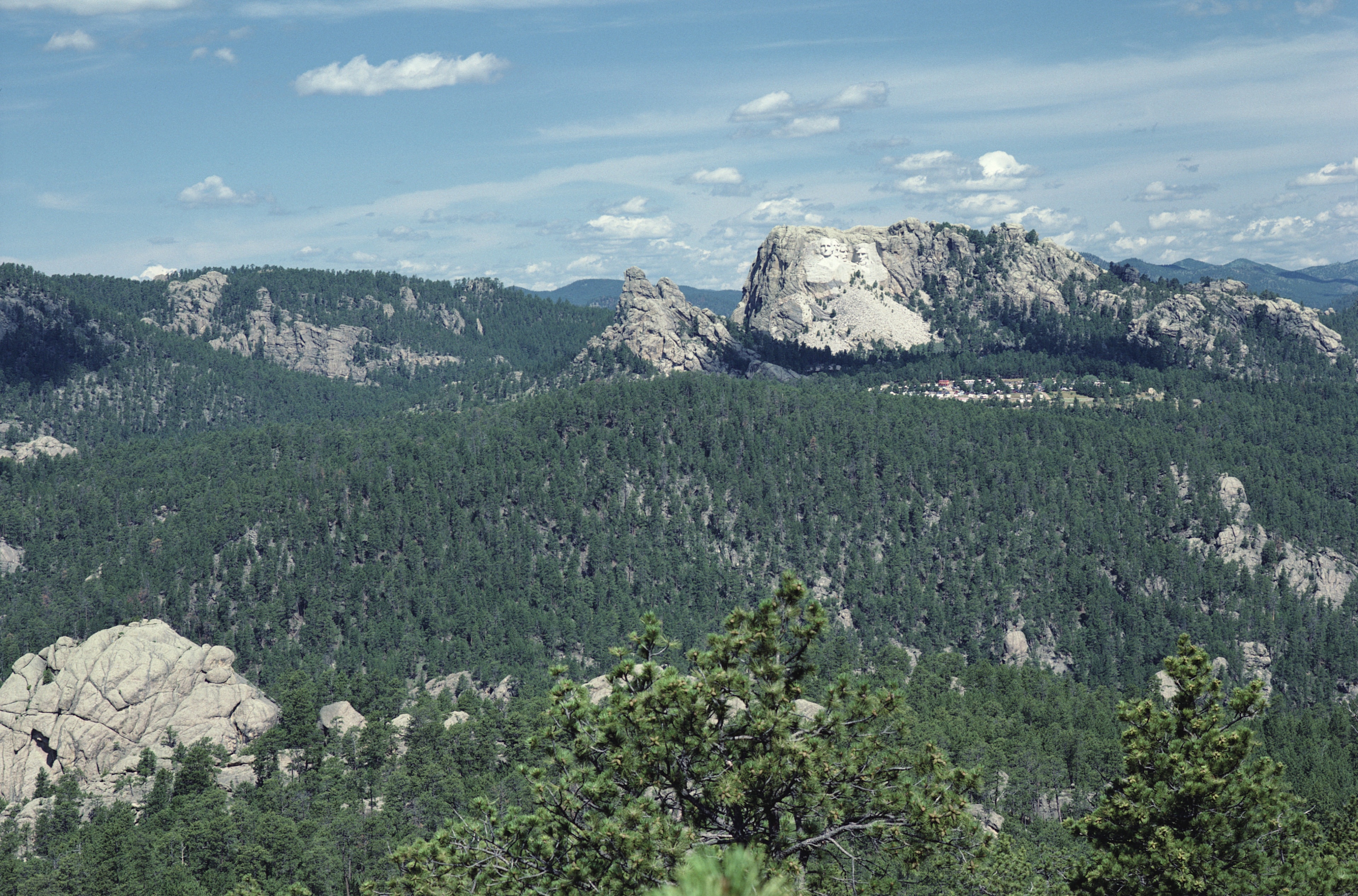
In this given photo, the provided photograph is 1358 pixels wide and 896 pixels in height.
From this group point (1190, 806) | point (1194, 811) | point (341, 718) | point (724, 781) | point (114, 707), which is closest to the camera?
point (724, 781)

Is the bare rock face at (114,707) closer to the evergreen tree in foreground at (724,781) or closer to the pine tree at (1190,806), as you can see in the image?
the evergreen tree in foreground at (724,781)

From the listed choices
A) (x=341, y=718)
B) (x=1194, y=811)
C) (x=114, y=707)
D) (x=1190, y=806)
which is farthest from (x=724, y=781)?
(x=114, y=707)

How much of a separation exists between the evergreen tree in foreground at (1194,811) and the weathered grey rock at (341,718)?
115 meters

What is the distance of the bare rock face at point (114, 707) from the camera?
456ft

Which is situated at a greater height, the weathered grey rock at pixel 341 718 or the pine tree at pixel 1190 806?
the pine tree at pixel 1190 806

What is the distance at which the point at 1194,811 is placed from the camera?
36188mm

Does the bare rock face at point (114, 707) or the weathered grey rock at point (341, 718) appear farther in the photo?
the weathered grey rock at point (341, 718)

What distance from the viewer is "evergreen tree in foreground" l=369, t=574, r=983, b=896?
30.0m

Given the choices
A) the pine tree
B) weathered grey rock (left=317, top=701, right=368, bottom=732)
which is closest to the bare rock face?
weathered grey rock (left=317, top=701, right=368, bottom=732)

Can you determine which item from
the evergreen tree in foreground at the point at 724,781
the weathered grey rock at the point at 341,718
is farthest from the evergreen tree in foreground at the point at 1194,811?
the weathered grey rock at the point at 341,718

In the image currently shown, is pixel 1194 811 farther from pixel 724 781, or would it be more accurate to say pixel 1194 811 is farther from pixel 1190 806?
pixel 724 781

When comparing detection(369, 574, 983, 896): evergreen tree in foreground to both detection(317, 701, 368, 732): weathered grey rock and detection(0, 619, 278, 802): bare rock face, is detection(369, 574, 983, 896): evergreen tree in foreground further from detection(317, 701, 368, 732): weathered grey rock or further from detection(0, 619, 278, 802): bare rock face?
detection(0, 619, 278, 802): bare rock face

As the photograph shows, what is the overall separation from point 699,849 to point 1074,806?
340 ft

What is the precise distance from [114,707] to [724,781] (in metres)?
140
